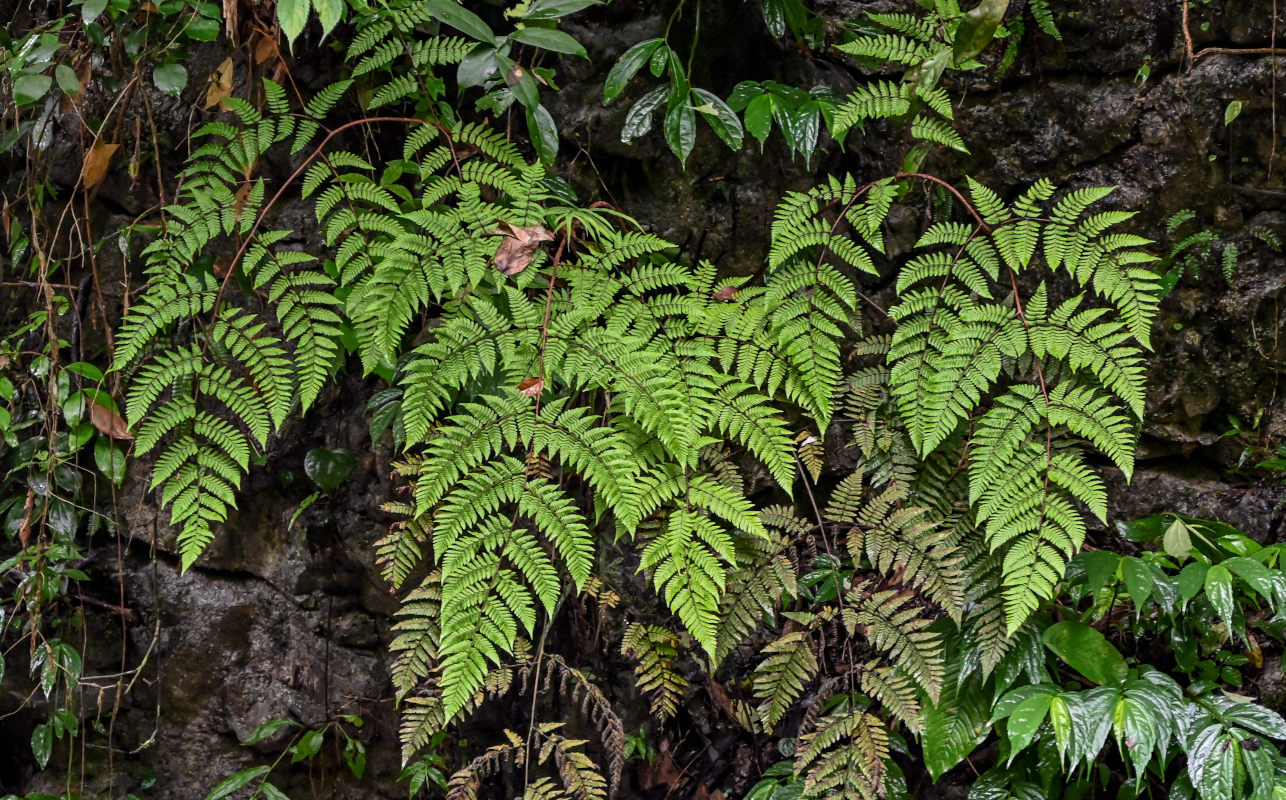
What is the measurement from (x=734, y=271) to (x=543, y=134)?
2.42ft

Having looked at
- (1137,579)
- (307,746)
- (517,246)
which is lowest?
(307,746)

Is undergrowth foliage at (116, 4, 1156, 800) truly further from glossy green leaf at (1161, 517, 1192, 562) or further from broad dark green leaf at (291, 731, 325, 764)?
broad dark green leaf at (291, 731, 325, 764)

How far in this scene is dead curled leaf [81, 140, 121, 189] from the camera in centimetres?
270

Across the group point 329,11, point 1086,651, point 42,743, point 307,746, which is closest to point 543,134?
point 329,11

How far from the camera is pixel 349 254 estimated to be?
2.33 m

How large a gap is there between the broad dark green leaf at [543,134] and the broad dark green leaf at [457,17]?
24 cm

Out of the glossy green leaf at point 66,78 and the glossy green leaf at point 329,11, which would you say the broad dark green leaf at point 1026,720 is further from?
the glossy green leaf at point 66,78

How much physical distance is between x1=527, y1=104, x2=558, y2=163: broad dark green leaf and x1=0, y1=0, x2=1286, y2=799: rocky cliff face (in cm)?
32

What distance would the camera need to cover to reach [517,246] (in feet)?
7.54

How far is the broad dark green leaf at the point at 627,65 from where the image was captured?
2.39m

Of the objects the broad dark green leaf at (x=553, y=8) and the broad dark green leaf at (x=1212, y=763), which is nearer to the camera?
the broad dark green leaf at (x=1212, y=763)

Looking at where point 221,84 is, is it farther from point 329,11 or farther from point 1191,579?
point 1191,579

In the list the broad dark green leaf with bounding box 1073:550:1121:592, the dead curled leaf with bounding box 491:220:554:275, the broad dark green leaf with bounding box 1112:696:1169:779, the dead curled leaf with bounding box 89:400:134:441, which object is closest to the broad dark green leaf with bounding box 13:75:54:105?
the dead curled leaf with bounding box 89:400:134:441

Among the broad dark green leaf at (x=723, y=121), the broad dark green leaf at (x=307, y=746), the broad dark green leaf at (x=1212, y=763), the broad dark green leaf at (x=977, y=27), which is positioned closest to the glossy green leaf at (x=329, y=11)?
the broad dark green leaf at (x=723, y=121)
